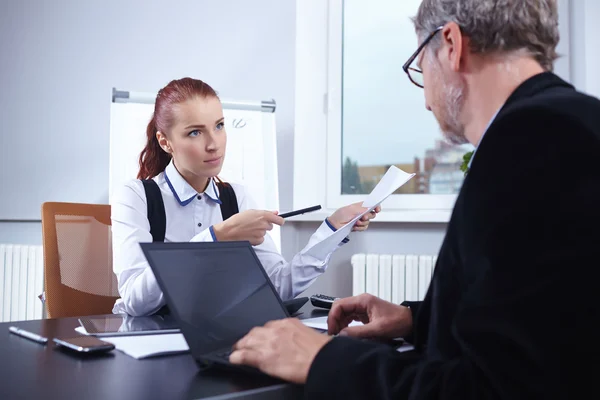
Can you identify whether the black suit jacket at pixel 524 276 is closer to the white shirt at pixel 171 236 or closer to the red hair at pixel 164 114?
the white shirt at pixel 171 236

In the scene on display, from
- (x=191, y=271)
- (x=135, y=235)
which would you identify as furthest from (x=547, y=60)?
(x=135, y=235)

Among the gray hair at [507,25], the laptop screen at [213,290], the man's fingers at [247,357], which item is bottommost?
the man's fingers at [247,357]

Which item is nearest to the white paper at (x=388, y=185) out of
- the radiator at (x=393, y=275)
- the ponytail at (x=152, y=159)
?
the ponytail at (x=152, y=159)

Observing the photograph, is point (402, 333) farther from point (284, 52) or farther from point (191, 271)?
point (284, 52)

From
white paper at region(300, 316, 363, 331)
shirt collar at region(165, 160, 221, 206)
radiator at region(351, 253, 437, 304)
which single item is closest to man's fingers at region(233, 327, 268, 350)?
white paper at region(300, 316, 363, 331)

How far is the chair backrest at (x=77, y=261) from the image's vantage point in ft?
5.79

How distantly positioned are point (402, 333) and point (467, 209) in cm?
41

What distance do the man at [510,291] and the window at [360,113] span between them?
224 centimetres

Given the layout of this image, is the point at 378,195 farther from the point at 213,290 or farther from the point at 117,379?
the point at 117,379

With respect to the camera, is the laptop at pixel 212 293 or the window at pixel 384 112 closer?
the laptop at pixel 212 293

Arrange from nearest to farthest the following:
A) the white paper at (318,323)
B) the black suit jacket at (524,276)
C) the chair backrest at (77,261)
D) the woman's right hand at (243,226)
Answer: the black suit jacket at (524,276) → the white paper at (318,323) → the woman's right hand at (243,226) → the chair backrest at (77,261)

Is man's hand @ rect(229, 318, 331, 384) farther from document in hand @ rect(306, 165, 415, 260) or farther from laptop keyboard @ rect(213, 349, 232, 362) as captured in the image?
document in hand @ rect(306, 165, 415, 260)

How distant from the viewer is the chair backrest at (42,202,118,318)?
1.76 meters

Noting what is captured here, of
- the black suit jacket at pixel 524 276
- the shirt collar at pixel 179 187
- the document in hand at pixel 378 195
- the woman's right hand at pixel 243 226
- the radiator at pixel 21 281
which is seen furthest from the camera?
the radiator at pixel 21 281
